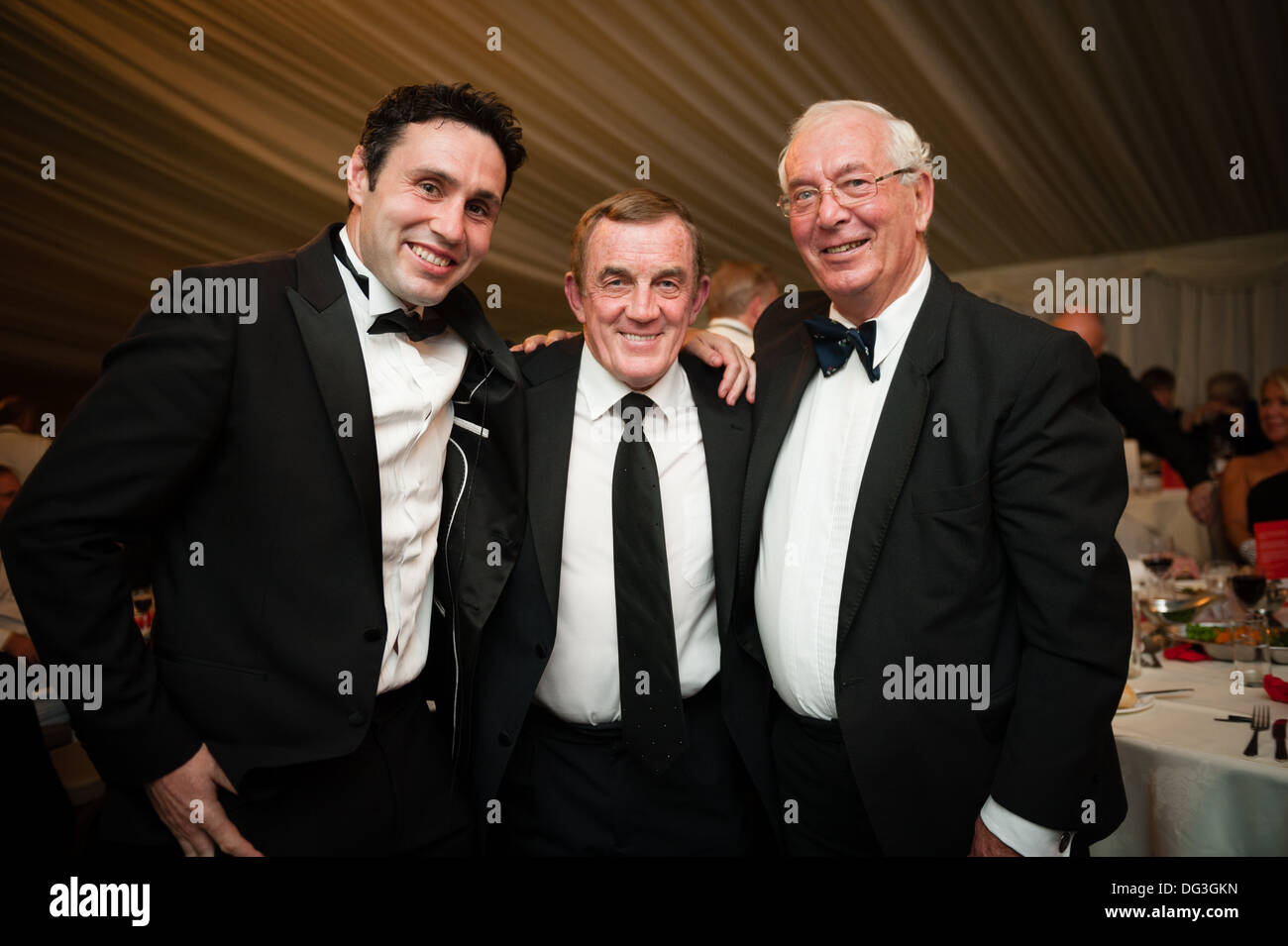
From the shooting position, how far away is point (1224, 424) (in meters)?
5.62

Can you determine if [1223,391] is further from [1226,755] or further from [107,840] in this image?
[107,840]

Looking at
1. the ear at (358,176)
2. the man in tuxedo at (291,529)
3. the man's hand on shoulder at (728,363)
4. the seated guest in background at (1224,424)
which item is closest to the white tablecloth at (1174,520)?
the seated guest in background at (1224,424)

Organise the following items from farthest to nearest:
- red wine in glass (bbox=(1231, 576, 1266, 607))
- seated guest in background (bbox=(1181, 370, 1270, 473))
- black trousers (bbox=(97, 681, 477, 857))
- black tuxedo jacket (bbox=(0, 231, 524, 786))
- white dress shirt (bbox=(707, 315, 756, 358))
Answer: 1. seated guest in background (bbox=(1181, 370, 1270, 473))
2. white dress shirt (bbox=(707, 315, 756, 358))
3. red wine in glass (bbox=(1231, 576, 1266, 607))
4. black trousers (bbox=(97, 681, 477, 857))
5. black tuxedo jacket (bbox=(0, 231, 524, 786))

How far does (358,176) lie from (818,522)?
120 cm

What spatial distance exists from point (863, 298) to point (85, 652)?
161 centimetres

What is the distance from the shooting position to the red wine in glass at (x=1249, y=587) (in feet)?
8.32

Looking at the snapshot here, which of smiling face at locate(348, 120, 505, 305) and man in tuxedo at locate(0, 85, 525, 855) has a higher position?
smiling face at locate(348, 120, 505, 305)

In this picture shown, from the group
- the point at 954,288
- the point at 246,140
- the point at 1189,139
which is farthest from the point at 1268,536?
the point at 246,140

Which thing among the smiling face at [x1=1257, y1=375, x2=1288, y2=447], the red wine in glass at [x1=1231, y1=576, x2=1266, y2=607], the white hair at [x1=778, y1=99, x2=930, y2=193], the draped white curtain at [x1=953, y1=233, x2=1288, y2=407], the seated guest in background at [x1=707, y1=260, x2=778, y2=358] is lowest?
the red wine in glass at [x1=1231, y1=576, x2=1266, y2=607]

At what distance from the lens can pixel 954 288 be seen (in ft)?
5.91

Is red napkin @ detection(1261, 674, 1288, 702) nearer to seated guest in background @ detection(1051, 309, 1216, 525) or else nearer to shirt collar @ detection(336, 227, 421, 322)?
shirt collar @ detection(336, 227, 421, 322)

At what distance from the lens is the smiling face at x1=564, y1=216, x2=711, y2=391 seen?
6.38ft

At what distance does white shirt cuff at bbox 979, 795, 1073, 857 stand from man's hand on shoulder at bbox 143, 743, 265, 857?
4.48 ft

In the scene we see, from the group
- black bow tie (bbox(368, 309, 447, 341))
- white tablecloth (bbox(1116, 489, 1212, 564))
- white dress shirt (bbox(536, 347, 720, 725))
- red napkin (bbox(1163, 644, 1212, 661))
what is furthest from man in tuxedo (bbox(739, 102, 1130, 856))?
white tablecloth (bbox(1116, 489, 1212, 564))
